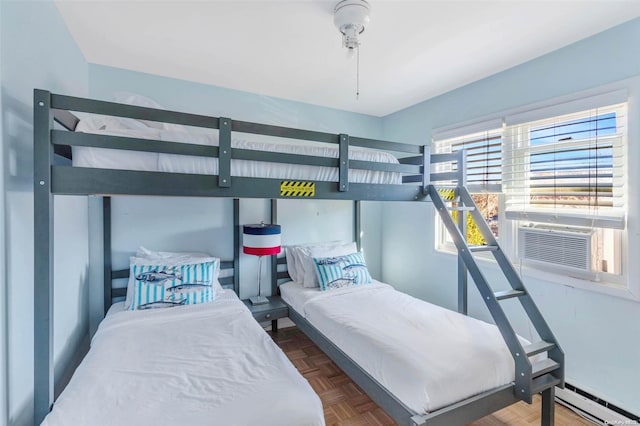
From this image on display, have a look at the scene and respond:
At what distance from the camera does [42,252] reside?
1254mm

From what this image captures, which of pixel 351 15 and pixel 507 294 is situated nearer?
pixel 351 15

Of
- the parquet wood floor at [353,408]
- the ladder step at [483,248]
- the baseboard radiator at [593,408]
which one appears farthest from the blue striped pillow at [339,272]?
the baseboard radiator at [593,408]

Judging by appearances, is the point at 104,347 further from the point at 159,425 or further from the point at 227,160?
the point at 227,160

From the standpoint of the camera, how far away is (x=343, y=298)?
8.68ft

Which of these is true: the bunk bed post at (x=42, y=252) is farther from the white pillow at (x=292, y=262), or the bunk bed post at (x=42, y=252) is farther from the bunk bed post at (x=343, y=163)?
the white pillow at (x=292, y=262)

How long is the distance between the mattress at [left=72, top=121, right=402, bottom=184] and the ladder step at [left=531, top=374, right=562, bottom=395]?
1.41 meters

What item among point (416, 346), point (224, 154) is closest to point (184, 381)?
point (224, 154)

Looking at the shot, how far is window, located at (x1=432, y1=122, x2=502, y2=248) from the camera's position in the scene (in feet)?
8.91

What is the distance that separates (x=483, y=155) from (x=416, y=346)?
1.94m

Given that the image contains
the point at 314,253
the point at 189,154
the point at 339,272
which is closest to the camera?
the point at 189,154

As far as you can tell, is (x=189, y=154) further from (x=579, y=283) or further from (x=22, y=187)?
(x=579, y=283)

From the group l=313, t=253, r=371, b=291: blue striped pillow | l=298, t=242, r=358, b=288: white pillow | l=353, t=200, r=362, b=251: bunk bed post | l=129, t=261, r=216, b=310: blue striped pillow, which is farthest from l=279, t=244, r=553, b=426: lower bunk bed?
l=353, t=200, r=362, b=251: bunk bed post

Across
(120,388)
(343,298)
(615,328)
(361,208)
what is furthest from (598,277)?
(120,388)

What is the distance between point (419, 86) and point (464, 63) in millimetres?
524
